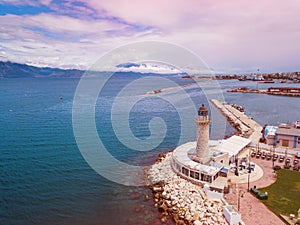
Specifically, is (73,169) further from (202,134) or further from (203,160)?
(202,134)

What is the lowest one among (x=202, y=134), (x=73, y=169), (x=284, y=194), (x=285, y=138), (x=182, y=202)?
(x=73, y=169)

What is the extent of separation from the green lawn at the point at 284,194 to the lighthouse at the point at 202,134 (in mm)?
6458

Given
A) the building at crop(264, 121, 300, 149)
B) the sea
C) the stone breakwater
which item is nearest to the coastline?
the stone breakwater

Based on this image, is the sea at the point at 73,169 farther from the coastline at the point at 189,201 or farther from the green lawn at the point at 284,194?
the green lawn at the point at 284,194

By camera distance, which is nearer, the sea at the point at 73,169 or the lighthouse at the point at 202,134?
the sea at the point at 73,169

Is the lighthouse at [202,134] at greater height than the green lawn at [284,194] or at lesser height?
greater

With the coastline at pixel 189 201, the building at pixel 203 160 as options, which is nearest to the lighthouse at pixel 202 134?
the building at pixel 203 160

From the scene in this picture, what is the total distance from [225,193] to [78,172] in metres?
18.0

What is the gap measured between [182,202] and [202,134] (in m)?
7.45

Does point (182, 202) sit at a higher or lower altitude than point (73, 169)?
higher

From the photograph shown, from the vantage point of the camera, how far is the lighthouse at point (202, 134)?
25.4 meters

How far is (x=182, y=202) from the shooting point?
22.4m

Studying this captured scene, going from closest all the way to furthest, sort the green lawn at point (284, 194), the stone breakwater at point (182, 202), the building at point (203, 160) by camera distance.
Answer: the stone breakwater at point (182, 202) < the green lawn at point (284, 194) < the building at point (203, 160)

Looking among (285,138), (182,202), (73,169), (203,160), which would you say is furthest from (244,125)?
(73,169)
